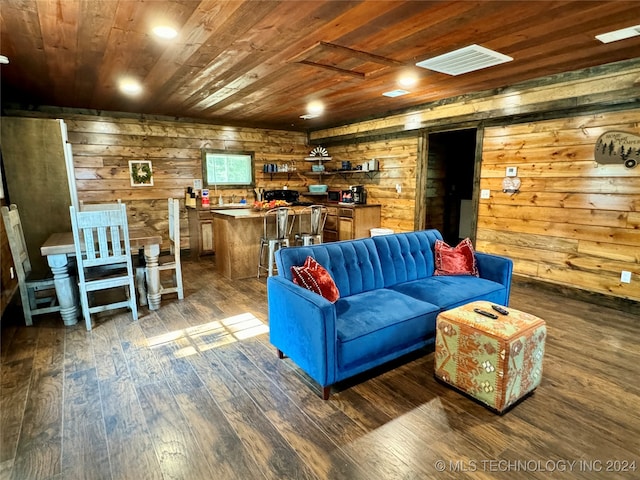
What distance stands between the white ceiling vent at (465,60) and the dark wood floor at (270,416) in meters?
2.57

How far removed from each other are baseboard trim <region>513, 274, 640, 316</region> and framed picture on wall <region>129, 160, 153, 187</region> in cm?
590

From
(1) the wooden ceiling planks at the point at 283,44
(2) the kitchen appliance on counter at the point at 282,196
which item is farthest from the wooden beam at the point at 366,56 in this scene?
(2) the kitchen appliance on counter at the point at 282,196

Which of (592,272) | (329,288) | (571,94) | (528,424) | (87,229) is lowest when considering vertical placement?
(528,424)

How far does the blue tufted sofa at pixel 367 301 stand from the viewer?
2.14m

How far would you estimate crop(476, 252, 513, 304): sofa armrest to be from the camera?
3.18 meters

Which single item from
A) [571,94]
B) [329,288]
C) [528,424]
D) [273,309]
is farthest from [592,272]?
[273,309]

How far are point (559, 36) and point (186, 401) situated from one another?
383 centimetres

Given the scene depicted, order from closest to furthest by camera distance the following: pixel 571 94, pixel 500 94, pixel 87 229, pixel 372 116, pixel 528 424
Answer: pixel 528 424 → pixel 87 229 → pixel 571 94 → pixel 500 94 → pixel 372 116

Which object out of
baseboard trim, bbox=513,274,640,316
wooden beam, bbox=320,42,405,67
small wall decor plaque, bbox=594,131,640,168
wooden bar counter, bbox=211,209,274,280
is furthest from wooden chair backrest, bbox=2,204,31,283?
small wall decor plaque, bbox=594,131,640,168

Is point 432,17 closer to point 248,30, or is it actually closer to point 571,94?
point 248,30

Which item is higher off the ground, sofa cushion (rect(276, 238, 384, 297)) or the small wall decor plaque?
the small wall decor plaque

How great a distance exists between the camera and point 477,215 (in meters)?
4.84

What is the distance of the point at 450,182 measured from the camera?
6625 millimetres

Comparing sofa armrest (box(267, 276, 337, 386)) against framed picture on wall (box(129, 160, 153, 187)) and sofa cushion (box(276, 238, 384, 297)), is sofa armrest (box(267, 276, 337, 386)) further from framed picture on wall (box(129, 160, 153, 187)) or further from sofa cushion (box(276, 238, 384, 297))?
framed picture on wall (box(129, 160, 153, 187))
